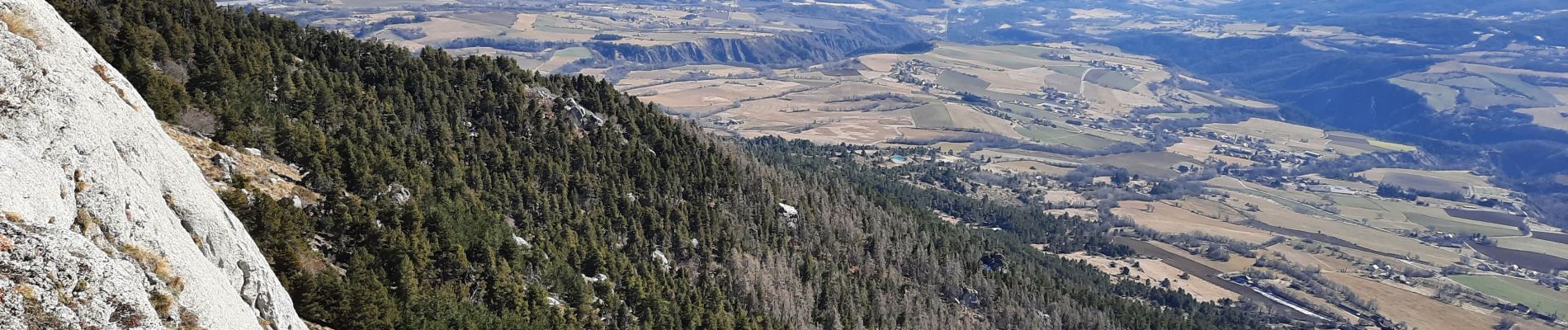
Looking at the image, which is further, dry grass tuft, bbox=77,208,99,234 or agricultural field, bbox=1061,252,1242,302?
agricultural field, bbox=1061,252,1242,302

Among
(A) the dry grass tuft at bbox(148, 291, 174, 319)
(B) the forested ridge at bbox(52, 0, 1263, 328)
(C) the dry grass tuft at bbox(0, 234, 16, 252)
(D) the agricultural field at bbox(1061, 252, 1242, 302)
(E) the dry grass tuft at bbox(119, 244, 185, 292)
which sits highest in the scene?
(C) the dry grass tuft at bbox(0, 234, 16, 252)

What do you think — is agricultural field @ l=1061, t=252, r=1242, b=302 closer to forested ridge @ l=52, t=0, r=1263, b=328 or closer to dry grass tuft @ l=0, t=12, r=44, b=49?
forested ridge @ l=52, t=0, r=1263, b=328

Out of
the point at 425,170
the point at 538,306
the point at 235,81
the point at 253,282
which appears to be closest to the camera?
the point at 253,282

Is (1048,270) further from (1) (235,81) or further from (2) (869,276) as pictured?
(1) (235,81)

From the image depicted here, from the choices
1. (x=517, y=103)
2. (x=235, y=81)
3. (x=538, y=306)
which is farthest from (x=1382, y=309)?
(x=235, y=81)

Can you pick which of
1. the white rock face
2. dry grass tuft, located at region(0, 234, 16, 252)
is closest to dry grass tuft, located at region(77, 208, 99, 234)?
the white rock face

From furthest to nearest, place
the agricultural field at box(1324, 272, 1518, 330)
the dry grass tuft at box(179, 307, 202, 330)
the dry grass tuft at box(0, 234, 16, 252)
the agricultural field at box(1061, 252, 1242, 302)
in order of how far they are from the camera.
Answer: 1. the agricultural field at box(1061, 252, 1242, 302)
2. the agricultural field at box(1324, 272, 1518, 330)
3. the dry grass tuft at box(179, 307, 202, 330)
4. the dry grass tuft at box(0, 234, 16, 252)
